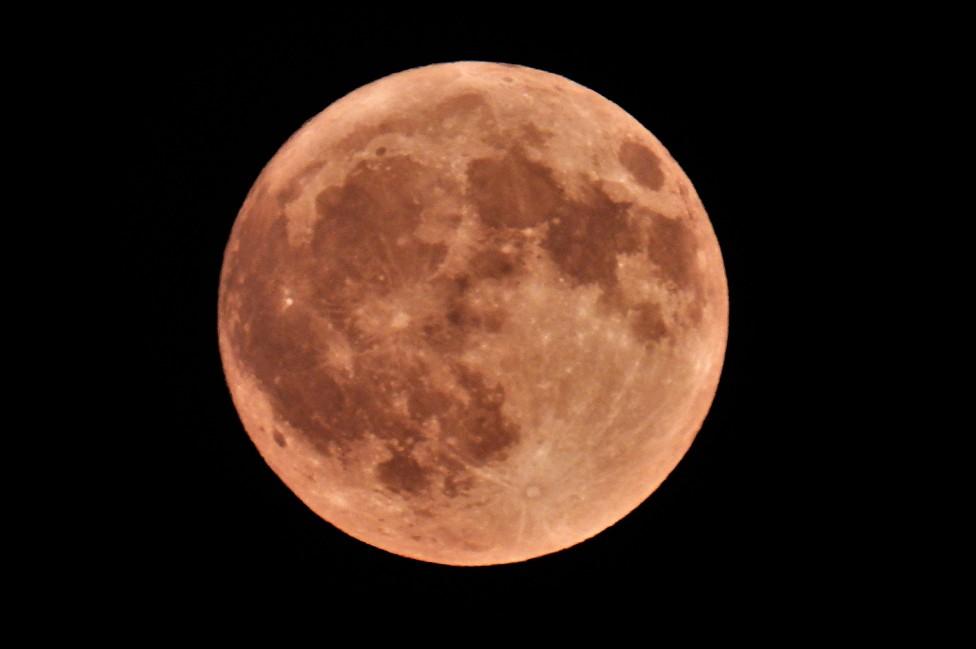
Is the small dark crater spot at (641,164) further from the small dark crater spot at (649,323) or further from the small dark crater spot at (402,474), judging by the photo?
the small dark crater spot at (402,474)

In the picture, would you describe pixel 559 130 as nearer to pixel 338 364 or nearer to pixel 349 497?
pixel 338 364

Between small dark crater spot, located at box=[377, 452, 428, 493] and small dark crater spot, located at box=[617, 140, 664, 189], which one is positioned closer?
small dark crater spot, located at box=[377, 452, 428, 493]

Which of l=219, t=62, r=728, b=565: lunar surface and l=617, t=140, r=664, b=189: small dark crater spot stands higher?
l=617, t=140, r=664, b=189: small dark crater spot

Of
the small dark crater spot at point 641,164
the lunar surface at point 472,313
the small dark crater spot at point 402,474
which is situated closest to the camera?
the lunar surface at point 472,313

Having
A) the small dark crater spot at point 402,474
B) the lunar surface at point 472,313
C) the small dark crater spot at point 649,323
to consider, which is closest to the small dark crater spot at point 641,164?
the lunar surface at point 472,313

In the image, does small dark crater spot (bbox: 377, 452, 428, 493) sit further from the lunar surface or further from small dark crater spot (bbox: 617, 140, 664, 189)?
small dark crater spot (bbox: 617, 140, 664, 189)

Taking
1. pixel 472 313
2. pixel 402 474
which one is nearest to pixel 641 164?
pixel 472 313

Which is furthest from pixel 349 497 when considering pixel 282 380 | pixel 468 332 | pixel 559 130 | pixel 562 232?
pixel 559 130

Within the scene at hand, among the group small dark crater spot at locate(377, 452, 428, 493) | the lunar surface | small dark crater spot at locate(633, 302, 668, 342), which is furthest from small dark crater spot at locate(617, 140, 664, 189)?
small dark crater spot at locate(377, 452, 428, 493)

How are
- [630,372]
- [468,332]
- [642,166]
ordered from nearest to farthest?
[468,332] → [630,372] → [642,166]
